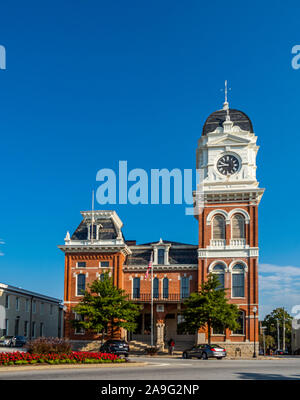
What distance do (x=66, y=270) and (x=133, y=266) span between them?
7.13 m

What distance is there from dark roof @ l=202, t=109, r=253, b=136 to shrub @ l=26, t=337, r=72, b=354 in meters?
32.5

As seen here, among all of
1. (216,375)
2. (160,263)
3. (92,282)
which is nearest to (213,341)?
(160,263)

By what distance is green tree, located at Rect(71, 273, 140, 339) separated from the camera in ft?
152

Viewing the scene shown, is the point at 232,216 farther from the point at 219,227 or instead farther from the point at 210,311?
the point at 210,311

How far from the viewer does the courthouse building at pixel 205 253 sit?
49.6 metres

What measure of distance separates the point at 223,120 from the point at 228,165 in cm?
511

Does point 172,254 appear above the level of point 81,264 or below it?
above

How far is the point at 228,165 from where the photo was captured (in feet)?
172

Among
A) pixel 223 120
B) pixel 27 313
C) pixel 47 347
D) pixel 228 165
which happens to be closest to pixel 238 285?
pixel 228 165

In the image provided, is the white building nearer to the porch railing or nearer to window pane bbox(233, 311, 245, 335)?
the porch railing

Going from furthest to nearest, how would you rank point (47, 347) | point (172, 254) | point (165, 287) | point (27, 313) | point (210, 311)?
1. point (27, 313)
2. point (172, 254)
3. point (165, 287)
4. point (210, 311)
5. point (47, 347)

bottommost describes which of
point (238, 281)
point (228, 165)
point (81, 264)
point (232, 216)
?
point (238, 281)

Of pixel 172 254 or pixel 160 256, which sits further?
pixel 172 254
